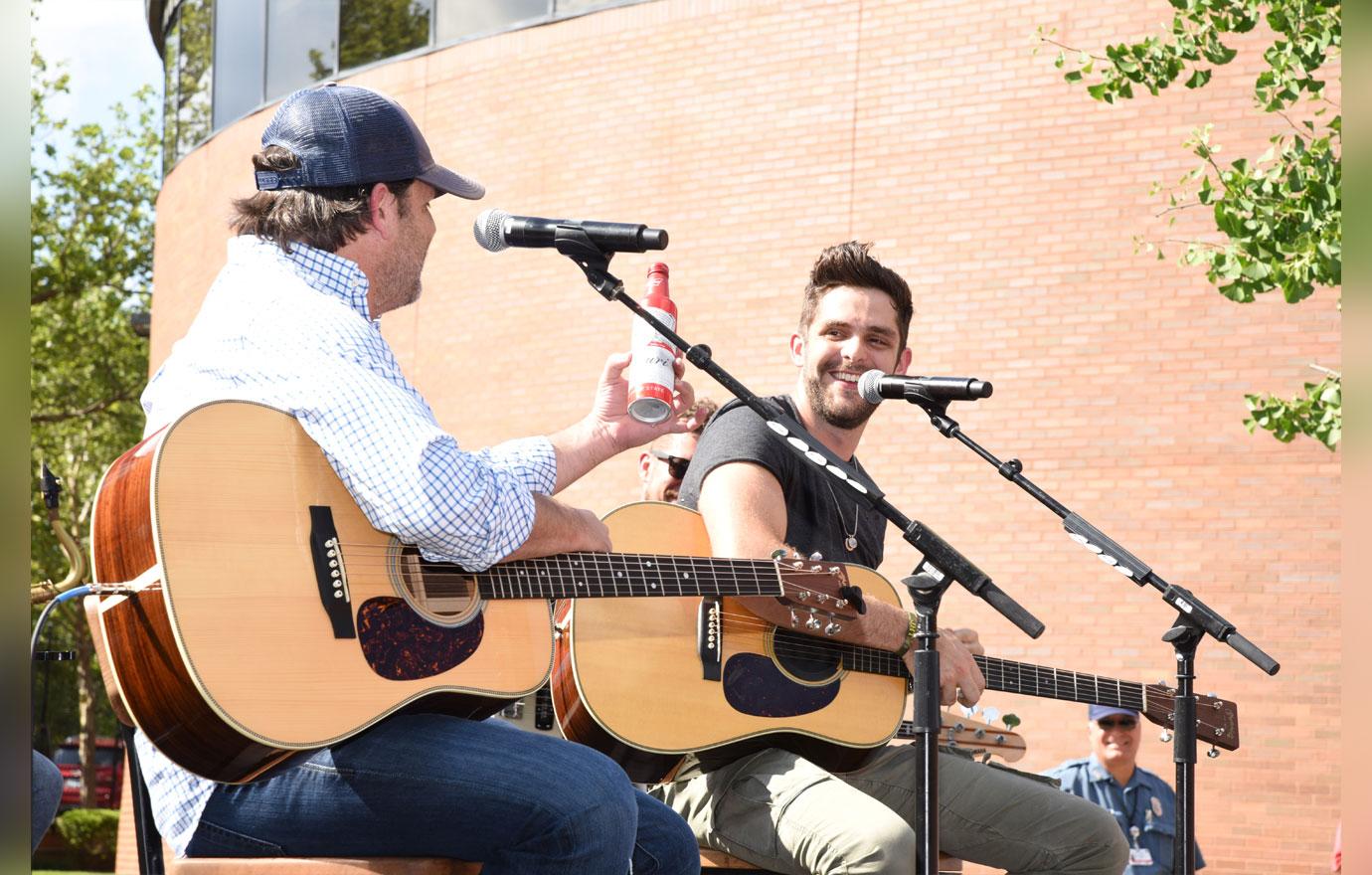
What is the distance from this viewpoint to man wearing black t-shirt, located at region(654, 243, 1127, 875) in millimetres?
3752

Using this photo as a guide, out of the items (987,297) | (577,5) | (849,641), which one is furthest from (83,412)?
(849,641)

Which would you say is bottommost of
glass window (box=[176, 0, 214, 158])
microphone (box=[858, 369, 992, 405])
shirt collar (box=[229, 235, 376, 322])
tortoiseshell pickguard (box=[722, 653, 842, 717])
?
tortoiseshell pickguard (box=[722, 653, 842, 717])

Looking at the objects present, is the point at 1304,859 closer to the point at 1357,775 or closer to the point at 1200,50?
the point at 1200,50

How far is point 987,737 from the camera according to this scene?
5016mm

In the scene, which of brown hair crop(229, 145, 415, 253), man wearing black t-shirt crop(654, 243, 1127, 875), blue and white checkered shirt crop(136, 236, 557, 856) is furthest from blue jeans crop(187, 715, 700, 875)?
man wearing black t-shirt crop(654, 243, 1127, 875)

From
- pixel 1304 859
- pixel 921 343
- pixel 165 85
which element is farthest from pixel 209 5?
pixel 1304 859

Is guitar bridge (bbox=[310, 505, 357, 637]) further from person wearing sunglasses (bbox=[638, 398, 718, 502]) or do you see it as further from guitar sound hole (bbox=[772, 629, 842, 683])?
person wearing sunglasses (bbox=[638, 398, 718, 502])

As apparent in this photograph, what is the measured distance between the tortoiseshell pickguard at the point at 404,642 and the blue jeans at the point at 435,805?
10cm

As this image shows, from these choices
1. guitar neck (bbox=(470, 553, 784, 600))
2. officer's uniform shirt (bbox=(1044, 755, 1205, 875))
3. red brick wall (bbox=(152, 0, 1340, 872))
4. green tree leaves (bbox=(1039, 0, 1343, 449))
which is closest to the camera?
guitar neck (bbox=(470, 553, 784, 600))

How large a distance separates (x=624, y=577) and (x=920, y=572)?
0.69 m

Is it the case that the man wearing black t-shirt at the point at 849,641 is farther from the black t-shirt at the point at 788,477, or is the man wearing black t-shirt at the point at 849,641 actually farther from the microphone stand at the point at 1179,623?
the microphone stand at the point at 1179,623

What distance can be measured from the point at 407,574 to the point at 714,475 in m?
1.53

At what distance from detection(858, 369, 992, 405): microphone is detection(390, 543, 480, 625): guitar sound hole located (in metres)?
1.23

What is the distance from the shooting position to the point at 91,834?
83.9 feet
